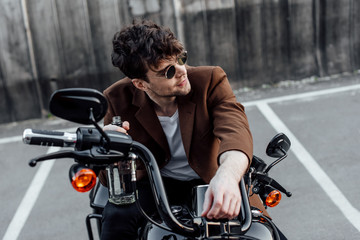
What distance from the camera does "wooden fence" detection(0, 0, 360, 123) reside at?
21.1 feet

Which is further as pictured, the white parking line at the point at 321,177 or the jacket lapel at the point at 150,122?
the white parking line at the point at 321,177

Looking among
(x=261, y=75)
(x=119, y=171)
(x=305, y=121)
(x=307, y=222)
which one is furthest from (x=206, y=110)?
(x=261, y=75)

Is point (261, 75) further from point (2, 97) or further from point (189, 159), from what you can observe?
point (189, 159)

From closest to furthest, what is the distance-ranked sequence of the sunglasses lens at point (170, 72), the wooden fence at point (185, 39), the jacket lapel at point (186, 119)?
the sunglasses lens at point (170, 72) → the jacket lapel at point (186, 119) → the wooden fence at point (185, 39)

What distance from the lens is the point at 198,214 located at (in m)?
1.71

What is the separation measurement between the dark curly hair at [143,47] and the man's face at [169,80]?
0.10 feet

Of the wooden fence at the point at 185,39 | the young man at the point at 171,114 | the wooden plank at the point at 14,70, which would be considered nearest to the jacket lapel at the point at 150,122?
the young man at the point at 171,114

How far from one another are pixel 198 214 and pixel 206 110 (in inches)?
29.5

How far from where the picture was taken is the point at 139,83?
241 cm

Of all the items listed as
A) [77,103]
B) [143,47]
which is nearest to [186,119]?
[143,47]

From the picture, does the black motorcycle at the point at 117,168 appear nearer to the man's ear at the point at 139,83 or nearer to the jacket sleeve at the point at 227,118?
the jacket sleeve at the point at 227,118

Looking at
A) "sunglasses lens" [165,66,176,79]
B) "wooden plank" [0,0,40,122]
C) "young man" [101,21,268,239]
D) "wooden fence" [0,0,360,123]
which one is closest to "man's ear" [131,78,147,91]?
"young man" [101,21,268,239]

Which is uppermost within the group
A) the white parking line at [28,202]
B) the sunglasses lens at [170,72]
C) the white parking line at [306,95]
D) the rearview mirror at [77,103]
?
the rearview mirror at [77,103]

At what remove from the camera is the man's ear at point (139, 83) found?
2365 mm
